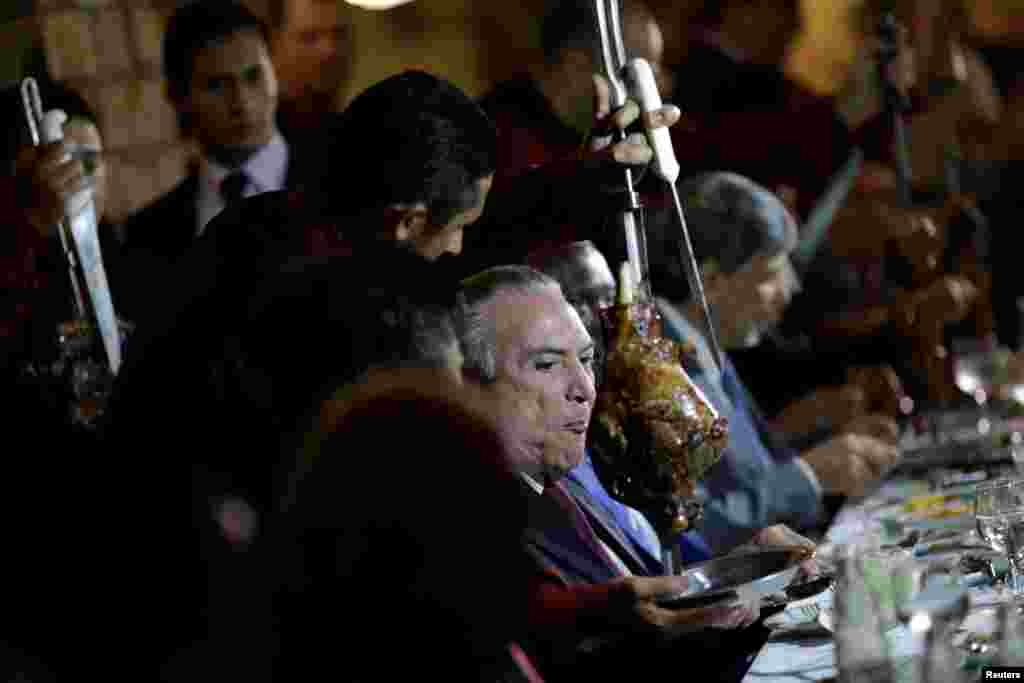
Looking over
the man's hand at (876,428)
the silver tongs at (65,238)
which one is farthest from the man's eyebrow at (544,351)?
the man's hand at (876,428)

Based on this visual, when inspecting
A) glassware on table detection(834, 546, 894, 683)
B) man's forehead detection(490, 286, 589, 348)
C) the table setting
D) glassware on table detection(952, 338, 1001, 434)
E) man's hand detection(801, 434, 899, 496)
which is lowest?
glassware on table detection(952, 338, 1001, 434)

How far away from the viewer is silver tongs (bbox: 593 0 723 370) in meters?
3.11

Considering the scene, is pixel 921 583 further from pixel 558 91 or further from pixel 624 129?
pixel 558 91

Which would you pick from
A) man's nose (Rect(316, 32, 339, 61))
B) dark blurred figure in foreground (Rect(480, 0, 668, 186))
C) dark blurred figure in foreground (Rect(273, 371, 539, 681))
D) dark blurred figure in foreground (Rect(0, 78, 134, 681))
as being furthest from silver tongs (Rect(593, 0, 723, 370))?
man's nose (Rect(316, 32, 339, 61))

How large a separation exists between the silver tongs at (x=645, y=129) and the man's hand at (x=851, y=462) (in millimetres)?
1964

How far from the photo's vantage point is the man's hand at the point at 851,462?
16.6 feet

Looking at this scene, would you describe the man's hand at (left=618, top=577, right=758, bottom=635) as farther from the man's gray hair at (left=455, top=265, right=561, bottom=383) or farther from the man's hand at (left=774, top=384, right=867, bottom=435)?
the man's hand at (left=774, top=384, right=867, bottom=435)

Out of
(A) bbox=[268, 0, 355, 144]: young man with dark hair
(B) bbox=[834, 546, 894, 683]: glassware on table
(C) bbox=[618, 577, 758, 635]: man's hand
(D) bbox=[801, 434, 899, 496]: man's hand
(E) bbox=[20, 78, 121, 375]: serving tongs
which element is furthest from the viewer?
(A) bbox=[268, 0, 355, 144]: young man with dark hair

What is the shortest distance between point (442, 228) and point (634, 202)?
1.08ft

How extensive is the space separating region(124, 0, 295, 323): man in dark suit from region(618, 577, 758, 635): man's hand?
268 centimetres

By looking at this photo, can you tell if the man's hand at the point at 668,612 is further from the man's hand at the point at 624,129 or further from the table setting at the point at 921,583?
the man's hand at the point at 624,129

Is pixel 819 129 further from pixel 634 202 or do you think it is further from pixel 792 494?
pixel 634 202

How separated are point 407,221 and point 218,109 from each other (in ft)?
7.68

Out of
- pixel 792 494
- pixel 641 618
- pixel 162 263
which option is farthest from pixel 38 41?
pixel 641 618
